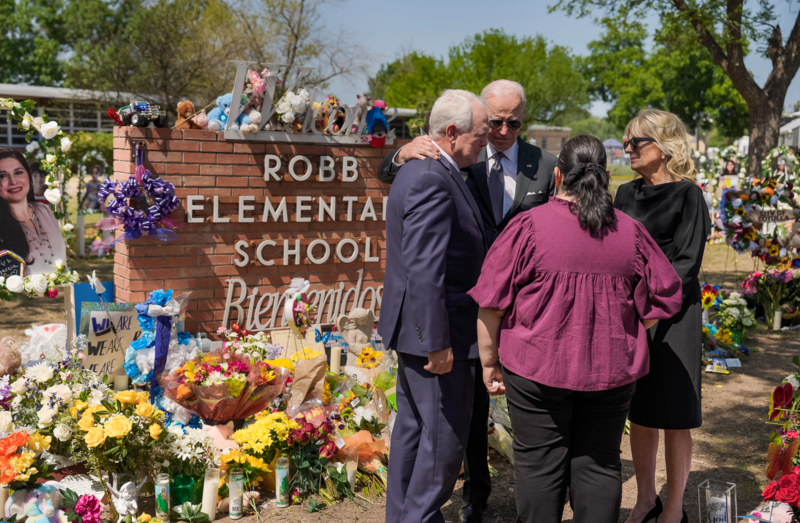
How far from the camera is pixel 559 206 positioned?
2195mm

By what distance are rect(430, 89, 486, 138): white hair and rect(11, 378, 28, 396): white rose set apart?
2.22m

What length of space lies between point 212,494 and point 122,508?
1.23 ft

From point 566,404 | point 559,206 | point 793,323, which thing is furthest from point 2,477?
point 793,323

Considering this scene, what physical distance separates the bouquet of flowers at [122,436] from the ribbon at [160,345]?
878 mm

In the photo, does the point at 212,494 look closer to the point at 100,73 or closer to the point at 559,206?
the point at 559,206

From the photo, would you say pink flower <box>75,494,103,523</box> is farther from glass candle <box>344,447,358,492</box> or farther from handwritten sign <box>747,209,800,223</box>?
handwritten sign <box>747,209,800,223</box>

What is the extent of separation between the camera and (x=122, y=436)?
109 inches

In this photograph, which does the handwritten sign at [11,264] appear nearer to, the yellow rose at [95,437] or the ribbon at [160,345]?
the ribbon at [160,345]

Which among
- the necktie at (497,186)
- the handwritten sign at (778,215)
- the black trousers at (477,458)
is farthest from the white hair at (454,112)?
the handwritten sign at (778,215)

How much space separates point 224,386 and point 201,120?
2265 millimetres

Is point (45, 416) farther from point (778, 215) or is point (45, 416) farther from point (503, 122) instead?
point (778, 215)

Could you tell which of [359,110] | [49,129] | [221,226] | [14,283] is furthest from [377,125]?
[14,283]

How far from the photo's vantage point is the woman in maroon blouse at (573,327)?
6.87 ft

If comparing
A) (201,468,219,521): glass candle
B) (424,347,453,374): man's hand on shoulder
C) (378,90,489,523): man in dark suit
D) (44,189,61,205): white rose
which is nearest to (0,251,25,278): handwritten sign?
(44,189,61,205): white rose
